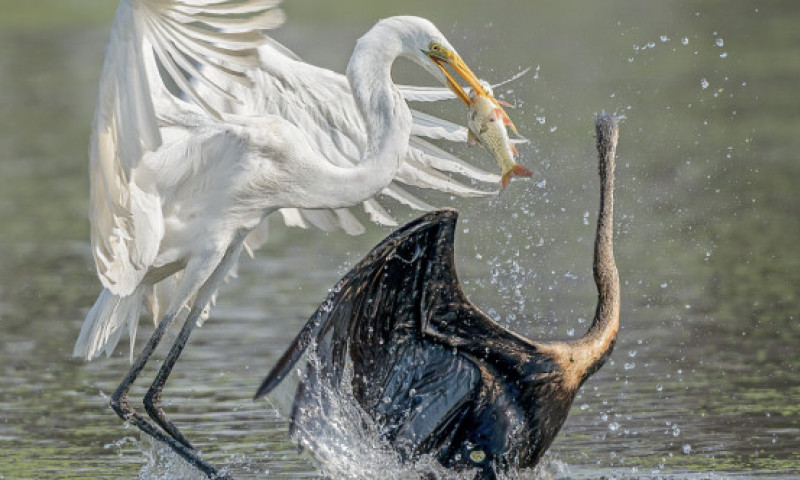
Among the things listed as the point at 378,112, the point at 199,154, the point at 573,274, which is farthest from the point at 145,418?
the point at 573,274

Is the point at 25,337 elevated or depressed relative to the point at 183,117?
depressed

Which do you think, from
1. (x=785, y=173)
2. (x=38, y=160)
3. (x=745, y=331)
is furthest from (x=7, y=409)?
(x=38, y=160)

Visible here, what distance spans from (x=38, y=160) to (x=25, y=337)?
26.0 ft

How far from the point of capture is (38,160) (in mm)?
18172

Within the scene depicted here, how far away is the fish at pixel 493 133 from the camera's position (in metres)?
7.17

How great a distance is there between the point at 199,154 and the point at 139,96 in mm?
745

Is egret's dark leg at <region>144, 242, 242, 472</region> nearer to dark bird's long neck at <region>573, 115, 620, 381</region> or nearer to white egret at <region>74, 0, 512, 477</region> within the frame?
white egret at <region>74, 0, 512, 477</region>

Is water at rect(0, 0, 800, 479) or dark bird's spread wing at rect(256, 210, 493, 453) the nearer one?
dark bird's spread wing at rect(256, 210, 493, 453)

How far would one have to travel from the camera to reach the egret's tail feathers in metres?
8.28

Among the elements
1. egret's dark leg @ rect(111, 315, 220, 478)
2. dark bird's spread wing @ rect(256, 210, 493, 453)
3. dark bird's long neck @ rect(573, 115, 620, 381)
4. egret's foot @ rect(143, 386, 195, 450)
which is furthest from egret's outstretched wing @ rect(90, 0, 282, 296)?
dark bird's long neck @ rect(573, 115, 620, 381)

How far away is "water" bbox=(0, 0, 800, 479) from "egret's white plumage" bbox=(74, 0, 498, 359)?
0.84 meters

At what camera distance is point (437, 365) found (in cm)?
704

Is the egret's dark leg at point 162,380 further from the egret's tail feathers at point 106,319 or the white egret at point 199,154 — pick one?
the egret's tail feathers at point 106,319

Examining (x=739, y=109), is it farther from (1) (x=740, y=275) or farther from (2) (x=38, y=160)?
(2) (x=38, y=160)
